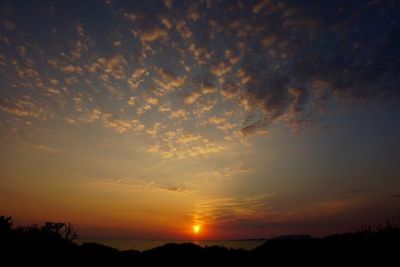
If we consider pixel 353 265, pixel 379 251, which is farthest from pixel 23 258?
pixel 379 251

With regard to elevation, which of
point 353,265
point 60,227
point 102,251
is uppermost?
point 60,227

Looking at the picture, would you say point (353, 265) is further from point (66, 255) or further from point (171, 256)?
point (66, 255)

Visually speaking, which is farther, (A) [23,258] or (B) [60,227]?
(B) [60,227]

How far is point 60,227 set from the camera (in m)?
26.3

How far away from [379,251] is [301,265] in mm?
2277

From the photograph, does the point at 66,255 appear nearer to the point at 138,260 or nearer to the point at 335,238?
the point at 138,260

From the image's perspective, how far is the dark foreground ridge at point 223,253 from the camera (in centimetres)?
872

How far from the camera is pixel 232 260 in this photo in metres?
10.5

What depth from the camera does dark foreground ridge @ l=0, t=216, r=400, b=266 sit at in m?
8.72

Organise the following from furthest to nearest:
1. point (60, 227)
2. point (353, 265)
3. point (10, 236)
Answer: point (60, 227)
point (10, 236)
point (353, 265)

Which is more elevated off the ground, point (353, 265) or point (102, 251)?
point (102, 251)

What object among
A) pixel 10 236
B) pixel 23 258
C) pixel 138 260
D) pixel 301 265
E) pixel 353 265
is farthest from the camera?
pixel 10 236

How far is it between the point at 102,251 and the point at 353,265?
8947mm

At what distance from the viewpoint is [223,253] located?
11.2m
